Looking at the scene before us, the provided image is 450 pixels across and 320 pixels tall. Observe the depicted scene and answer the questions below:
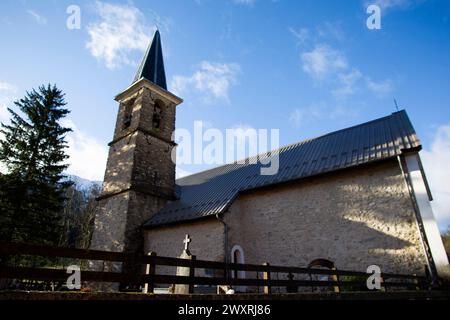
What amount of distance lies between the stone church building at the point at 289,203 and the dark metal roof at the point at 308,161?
0.06m

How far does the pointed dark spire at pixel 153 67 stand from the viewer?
67.6ft

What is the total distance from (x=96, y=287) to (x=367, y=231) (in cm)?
1285

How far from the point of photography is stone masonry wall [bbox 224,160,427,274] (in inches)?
391

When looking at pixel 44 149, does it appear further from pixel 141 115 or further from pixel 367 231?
pixel 367 231

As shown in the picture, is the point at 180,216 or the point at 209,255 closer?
the point at 209,255

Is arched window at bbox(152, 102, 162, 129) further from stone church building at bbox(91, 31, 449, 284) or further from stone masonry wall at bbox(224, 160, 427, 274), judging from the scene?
stone masonry wall at bbox(224, 160, 427, 274)

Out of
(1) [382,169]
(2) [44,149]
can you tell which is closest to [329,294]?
(1) [382,169]

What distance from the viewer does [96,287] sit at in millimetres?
13938

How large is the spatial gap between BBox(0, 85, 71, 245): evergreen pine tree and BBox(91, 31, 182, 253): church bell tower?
2.56 m

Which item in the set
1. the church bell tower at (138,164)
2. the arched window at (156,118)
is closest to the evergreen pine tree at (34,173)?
the church bell tower at (138,164)

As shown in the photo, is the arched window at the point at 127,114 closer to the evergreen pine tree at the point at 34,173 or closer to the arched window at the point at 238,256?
the evergreen pine tree at the point at 34,173

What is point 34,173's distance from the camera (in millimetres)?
15227
